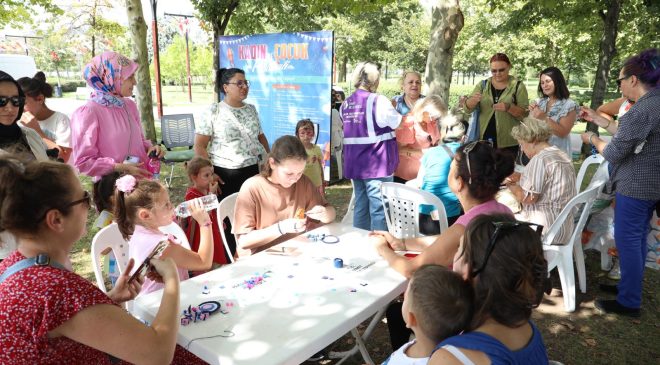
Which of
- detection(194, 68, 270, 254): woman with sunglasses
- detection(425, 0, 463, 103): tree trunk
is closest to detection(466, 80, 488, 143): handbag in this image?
detection(425, 0, 463, 103): tree trunk

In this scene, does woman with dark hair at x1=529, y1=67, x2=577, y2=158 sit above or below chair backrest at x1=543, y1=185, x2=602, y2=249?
above

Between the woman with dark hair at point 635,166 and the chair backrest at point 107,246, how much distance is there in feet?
10.7

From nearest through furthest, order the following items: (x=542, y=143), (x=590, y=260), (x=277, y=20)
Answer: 1. (x=542, y=143)
2. (x=590, y=260)
3. (x=277, y=20)

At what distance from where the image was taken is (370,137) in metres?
4.09

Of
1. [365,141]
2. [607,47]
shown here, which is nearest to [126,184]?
[365,141]

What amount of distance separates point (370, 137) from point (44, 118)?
310 centimetres

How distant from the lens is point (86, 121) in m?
3.01

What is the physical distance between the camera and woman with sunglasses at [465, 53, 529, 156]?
4840 millimetres

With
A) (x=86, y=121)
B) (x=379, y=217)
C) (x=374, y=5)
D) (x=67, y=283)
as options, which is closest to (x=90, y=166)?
(x=86, y=121)

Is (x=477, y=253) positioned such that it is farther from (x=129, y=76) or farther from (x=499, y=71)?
(x=499, y=71)

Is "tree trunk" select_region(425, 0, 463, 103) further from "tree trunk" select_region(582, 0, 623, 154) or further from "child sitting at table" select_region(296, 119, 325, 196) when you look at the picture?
"tree trunk" select_region(582, 0, 623, 154)

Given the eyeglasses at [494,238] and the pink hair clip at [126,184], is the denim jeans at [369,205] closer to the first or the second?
the pink hair clip at [126,184]

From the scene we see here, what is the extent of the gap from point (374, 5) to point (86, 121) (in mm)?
6186

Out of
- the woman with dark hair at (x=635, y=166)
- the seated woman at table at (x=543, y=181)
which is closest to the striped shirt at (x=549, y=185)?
the seated woman at table at (x=543, y=181)
